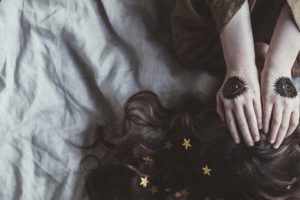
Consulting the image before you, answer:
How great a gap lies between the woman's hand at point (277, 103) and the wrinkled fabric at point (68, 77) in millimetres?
152

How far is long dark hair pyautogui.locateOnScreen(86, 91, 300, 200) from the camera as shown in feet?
3.09

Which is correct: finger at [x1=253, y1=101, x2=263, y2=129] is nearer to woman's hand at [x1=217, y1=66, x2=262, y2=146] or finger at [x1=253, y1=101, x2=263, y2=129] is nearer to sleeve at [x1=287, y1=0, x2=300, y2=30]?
woman's hand at [x1=217, y1=66, x2=262, y2=146]

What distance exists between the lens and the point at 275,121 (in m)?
0.95

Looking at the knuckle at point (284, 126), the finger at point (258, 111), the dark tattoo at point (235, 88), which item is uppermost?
the dark tattoo at point (235, 88)

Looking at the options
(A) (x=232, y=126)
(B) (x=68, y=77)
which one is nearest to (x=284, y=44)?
(A) (x=232, y=126)

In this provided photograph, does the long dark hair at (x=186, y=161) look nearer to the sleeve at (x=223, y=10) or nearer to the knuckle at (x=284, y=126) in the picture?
the knuckle at (x=284, y=126)

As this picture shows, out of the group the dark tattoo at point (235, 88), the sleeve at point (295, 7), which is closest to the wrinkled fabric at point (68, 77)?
the dark tattoo at point (235, 88)

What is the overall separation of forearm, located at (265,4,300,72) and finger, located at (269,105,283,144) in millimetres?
76

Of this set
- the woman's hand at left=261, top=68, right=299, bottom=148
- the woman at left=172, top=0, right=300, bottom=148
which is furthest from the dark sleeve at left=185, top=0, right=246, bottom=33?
the woman's hand at left=261, top=68, right=299, bottom=148

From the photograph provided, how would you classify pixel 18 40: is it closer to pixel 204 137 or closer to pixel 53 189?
pixel 53 189

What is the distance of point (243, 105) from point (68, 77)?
0.40 m

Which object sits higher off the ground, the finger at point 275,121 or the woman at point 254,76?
the woman at point 254,76

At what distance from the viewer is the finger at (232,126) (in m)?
0.95

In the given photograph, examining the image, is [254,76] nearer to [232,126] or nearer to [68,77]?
[232,126]
